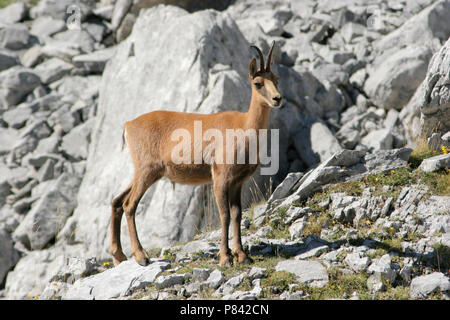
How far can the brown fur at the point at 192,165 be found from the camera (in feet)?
27.8

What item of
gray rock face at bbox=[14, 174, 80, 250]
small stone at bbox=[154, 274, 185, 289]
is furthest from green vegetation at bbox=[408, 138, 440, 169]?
gray rock face at bbox=[14, 174, 80, 250]

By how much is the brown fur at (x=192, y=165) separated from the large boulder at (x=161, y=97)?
3.98m

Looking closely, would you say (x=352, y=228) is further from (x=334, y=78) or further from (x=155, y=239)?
(x=334, y=78)

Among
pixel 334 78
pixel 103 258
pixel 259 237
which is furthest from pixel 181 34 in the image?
pixel 259 237

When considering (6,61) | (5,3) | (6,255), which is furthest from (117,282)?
(5,3)

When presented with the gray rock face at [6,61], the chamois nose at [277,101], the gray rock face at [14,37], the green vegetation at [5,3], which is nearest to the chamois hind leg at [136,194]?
the chamois nose at [277,101]

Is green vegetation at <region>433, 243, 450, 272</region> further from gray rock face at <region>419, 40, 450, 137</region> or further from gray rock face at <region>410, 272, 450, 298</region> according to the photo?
gray rock face at <region>419, 40, 450, 137</region>

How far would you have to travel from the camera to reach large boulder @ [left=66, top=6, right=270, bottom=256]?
13.5 m

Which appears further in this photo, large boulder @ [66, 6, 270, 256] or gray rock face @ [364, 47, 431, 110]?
gray rock face @ [364, 47, 431, 110]

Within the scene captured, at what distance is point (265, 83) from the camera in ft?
27.9

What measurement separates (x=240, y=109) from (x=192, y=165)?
5950mm

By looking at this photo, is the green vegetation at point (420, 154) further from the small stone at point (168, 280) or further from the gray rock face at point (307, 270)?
A: the small stone at point (168, 280)

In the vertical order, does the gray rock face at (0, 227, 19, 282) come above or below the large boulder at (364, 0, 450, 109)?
below

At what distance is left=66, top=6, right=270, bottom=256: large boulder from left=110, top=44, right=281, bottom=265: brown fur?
157 inches
